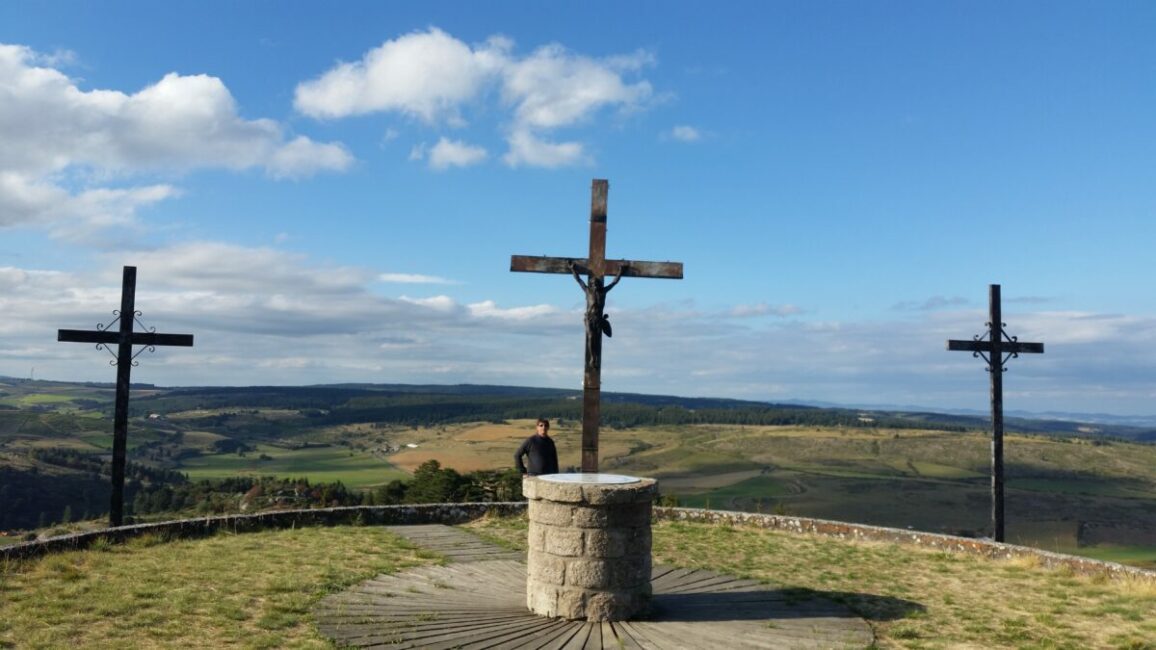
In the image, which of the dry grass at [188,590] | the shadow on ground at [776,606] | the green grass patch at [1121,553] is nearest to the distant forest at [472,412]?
the green grass patch at [1121,553]

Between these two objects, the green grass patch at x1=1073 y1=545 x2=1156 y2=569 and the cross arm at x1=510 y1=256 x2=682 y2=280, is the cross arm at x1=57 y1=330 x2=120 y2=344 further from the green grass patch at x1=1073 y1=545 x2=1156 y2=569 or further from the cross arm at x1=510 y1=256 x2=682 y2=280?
the green grass patch at x1=1073 y1=545 x2=1156 y2=569

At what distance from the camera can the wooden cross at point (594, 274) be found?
33.4 ft

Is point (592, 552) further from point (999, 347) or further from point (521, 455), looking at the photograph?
point (999, 347)

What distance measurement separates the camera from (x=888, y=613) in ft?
26.4

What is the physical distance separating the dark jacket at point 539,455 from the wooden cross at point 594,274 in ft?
2.31

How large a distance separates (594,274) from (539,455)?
2680 millimetres

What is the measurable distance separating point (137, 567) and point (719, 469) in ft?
252

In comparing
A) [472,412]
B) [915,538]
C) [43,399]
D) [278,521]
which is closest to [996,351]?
[915,538]

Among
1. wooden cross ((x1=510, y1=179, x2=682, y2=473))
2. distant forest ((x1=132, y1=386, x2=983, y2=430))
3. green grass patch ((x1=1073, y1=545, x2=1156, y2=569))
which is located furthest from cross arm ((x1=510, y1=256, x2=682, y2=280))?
distant forest ((x1=132, y1=386, x2=983, y2=430))

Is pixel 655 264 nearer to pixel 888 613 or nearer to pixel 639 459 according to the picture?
pixel 888 613

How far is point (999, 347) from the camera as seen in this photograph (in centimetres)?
1426

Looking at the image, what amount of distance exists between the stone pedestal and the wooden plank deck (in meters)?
0.18

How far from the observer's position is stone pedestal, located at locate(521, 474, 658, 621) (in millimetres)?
7465

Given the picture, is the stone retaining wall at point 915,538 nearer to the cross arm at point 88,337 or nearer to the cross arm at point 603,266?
the cross arm at point 603,266
